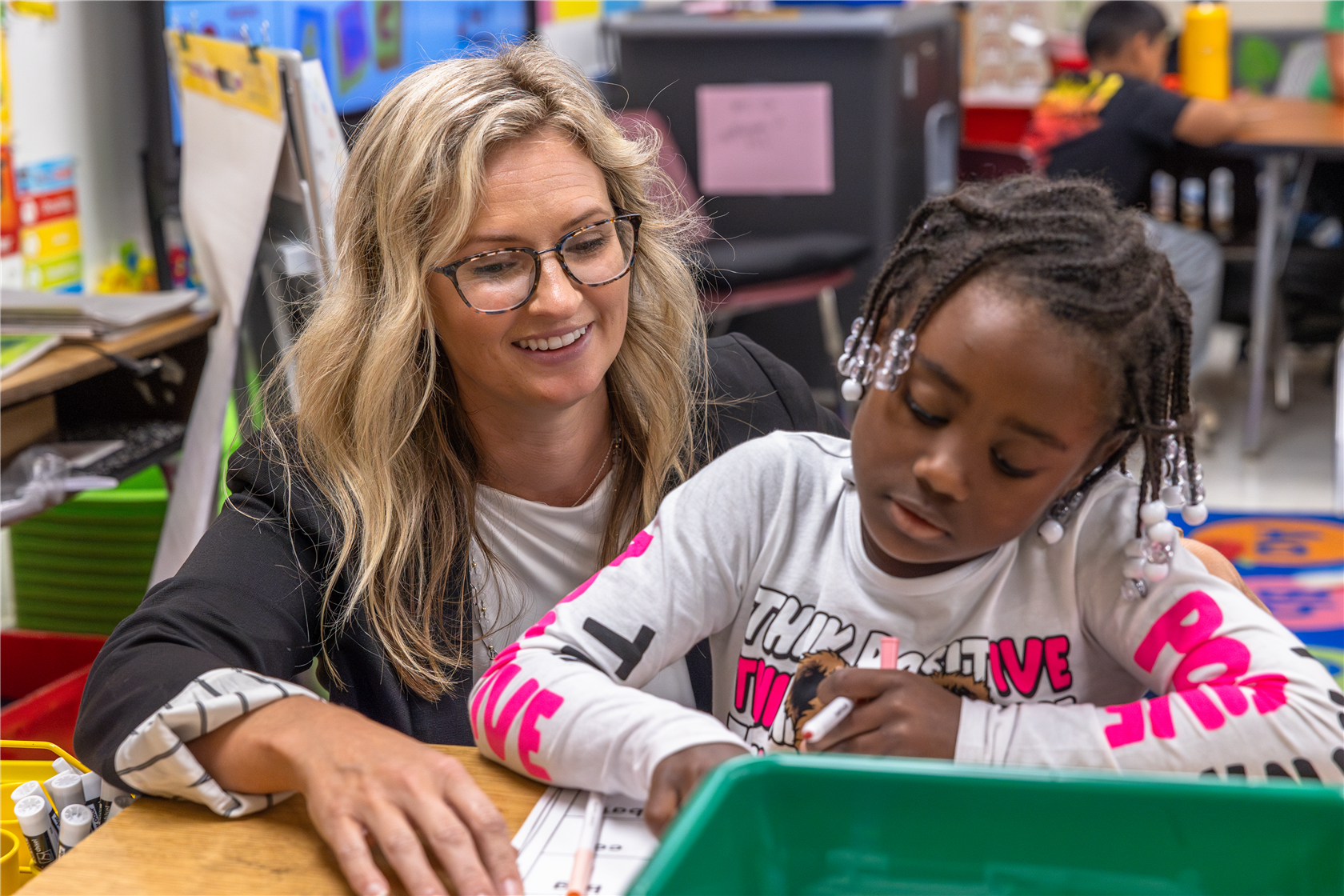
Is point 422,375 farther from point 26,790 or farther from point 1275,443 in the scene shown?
point 1275,443

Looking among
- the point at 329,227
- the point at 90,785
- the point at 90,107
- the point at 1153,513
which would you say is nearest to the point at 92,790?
the point at 90,785

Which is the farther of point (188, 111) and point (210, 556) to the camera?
point (188, 111)

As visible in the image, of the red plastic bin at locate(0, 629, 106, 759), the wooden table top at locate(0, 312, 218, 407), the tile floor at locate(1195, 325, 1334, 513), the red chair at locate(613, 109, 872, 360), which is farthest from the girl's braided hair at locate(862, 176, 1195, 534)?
the tile floor at locate(1195, 325, 1334, 513)

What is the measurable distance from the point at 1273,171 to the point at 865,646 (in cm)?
287

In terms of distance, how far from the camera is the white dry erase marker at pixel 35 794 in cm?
84

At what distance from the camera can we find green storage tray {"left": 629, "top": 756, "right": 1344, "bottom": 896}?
0.52 metres

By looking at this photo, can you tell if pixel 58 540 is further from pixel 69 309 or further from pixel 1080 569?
pixel 1080 569

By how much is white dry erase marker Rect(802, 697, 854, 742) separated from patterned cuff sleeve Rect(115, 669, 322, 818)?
1.03 feet

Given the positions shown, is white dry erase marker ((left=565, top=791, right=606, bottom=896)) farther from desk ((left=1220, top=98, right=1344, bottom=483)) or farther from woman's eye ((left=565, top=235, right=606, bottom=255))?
desk ((left=1220, top=98, right=1344, bottom=483))

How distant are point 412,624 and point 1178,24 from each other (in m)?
5.83

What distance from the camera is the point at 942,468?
0.71m

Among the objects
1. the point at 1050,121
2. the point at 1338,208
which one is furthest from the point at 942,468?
the point at 1338,208

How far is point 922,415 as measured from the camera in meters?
0.73

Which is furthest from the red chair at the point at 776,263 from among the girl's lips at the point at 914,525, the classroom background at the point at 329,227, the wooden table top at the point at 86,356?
the girl's lips at the point at 914,525
